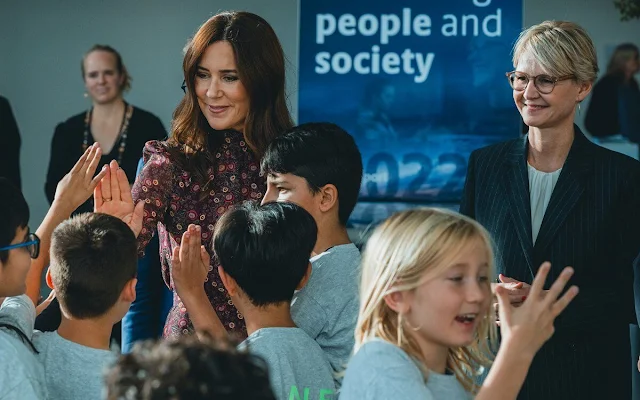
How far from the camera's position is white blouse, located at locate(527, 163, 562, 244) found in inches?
136

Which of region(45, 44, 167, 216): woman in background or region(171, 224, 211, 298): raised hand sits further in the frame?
region(45, 44, 167, 216): woman in background

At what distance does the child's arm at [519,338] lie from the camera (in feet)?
7.54

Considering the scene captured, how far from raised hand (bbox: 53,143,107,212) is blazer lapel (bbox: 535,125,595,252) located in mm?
1288

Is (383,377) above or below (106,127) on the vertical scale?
below

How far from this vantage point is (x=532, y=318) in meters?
2.31

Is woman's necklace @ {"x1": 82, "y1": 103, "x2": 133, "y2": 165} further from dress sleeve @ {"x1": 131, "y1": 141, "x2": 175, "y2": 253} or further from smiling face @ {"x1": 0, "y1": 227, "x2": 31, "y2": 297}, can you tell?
smiling face @ {"x1": 0, "y1": 227, "x2": 31, "y2": 297}

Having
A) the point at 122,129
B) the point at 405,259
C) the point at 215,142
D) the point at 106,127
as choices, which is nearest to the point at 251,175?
the point at 215,142

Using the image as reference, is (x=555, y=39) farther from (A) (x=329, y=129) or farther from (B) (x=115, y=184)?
(B) (x=115, y=184)

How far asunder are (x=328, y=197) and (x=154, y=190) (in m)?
0.50

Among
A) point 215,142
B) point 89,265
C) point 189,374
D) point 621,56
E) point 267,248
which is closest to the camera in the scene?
point 189,374

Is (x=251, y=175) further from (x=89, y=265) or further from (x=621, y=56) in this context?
(x=621, y=56)

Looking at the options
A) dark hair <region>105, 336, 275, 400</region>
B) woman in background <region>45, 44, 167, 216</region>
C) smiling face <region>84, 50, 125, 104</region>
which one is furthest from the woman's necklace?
dark hair <region>105, 336, 275, 400</region>

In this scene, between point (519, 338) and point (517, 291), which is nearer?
point (519, 338)

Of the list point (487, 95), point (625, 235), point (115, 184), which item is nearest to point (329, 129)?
point (115, 184)
